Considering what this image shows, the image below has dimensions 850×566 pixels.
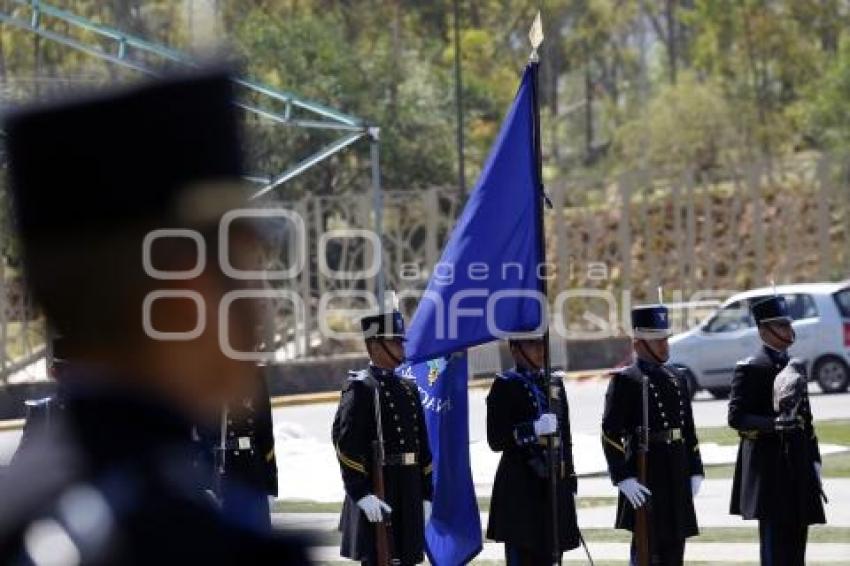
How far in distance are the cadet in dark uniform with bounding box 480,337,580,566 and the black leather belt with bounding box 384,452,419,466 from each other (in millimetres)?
527

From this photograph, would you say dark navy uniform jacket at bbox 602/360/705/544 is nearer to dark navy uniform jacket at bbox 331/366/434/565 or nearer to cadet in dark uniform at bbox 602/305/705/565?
cadet in dark uniform at bbox 602/305/705/565

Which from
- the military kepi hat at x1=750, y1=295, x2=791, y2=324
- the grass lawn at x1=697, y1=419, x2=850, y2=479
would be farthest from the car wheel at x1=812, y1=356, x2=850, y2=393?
the military kepi hat at x1=750, y1=295, x2=791, y2=324

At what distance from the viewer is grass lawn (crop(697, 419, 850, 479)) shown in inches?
623

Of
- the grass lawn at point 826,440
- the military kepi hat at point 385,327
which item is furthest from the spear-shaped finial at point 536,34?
the grass lawn at point 826,440

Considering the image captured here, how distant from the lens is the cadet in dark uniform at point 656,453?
9.83m

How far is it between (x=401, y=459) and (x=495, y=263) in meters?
1.01

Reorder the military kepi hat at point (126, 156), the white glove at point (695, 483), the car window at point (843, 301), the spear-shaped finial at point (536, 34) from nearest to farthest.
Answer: the military kepi hat at point (126, 156) → the spear-shaped finial at point (536, 34) → the white glove at point (695, 483) → the car window at point (843, 301)

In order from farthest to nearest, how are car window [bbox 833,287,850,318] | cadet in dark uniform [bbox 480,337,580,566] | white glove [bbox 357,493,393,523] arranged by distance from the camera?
1. car window [bbox 833,287,850,318]
2. cadet in dark uniform [bbox 480,337,580,566]
3. white glove [bbox 357,493,393,523]

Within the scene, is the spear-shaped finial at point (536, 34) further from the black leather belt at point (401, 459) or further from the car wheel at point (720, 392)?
the car wheel at point (720, 392)

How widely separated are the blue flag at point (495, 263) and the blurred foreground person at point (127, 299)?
23.2ft

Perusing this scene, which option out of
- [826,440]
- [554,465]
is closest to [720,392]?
[826,440]

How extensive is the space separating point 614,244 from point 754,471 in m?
29.3

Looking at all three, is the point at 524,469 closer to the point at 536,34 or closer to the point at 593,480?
the point at 536,34

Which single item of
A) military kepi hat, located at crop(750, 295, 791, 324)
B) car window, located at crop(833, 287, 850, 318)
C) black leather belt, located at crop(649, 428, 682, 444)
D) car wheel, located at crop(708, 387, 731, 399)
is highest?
car window, located at crop(833, 287, 850, 318)
